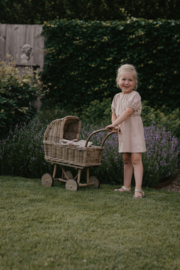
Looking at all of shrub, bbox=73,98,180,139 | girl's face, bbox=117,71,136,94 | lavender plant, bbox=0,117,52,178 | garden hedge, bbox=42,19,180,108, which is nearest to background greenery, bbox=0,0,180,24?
garden hedge, bbox=42,19,180,108

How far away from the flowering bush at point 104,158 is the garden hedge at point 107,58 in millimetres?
2420

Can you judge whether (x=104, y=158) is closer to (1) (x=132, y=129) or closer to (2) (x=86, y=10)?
(1) (x=132, y=129)

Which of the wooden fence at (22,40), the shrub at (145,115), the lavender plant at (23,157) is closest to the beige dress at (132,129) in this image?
the lavender plant at (23,157)

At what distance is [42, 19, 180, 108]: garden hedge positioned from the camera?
6555 millimetres

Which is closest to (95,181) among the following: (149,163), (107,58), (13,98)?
(149,163)

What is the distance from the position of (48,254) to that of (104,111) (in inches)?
187

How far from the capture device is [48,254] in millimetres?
1828

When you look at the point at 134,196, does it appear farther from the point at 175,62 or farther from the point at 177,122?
the point at 175,62

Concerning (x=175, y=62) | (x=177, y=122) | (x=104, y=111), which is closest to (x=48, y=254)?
(x=177, y=122)

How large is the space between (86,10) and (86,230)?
7.75 meters

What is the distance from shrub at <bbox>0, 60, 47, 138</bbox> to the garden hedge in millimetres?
1861

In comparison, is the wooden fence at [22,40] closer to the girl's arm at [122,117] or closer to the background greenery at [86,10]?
the background greenery at [86,10]

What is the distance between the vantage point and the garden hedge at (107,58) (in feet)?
21.5

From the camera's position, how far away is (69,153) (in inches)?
139
